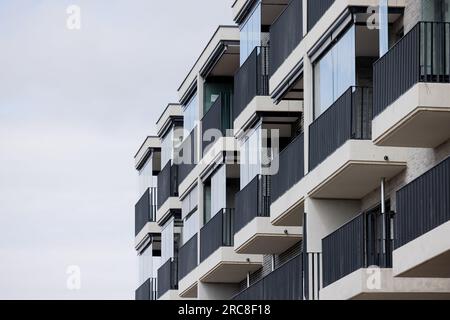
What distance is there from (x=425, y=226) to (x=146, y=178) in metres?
39.3

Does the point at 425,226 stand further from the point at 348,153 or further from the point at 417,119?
the point at 348,153

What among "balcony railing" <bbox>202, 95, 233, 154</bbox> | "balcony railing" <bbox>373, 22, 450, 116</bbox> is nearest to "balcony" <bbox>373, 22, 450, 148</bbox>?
"balcony railing" <bbox>373, 22, 450, 116</bbox>

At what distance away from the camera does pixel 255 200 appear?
142 ft

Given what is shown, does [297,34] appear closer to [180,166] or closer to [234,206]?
[234,206]

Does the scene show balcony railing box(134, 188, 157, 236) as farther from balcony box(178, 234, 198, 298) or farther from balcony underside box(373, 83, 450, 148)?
balcony underside box(373, 83, 450, 148)

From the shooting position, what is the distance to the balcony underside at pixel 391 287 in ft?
103

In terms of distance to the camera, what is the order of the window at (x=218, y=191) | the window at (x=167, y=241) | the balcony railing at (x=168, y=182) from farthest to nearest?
the window at (x=167, y=241) < the balcony railing at (x=168, y=182) < the window at (x=218, y=191)

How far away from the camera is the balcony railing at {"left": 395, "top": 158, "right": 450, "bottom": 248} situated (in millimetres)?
27719

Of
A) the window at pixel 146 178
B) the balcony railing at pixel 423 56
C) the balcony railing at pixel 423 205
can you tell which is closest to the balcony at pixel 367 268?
the balcony railing at pixel 423 205

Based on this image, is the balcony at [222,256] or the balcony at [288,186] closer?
the balcony at [288,186]

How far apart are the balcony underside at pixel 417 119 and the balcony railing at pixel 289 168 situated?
7136 mm

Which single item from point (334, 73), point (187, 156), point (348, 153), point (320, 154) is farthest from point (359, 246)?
point (187, 156)

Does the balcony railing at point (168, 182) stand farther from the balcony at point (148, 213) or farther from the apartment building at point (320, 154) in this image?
the balcony at point (148, 213)

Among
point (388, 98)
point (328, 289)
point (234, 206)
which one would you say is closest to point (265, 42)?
point (234, 206)
